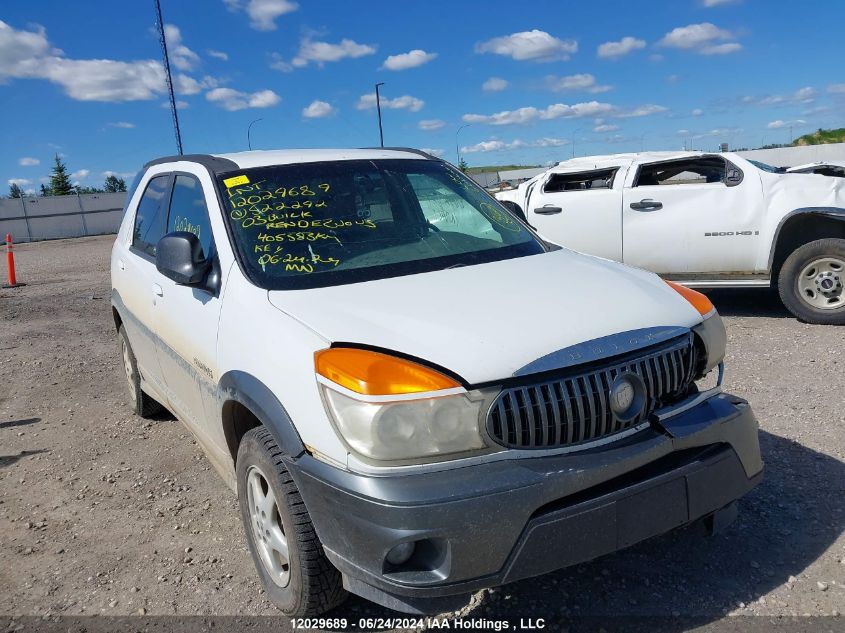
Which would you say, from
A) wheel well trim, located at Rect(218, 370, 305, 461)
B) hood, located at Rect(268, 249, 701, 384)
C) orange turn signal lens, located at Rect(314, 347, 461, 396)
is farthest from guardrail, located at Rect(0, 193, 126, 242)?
orange turn signal lens, located at Rect(314, 347, 461, 396)

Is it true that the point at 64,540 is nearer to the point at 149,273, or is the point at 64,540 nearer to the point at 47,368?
the point at 149,273

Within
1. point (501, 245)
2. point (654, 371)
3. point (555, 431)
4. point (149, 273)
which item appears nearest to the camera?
point (555, 431)

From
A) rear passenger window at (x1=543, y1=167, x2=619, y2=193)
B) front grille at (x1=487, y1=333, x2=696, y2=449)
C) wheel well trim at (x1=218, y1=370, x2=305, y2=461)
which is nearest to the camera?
front grille at (x1=487, y1=333, x2=696, y2=449)

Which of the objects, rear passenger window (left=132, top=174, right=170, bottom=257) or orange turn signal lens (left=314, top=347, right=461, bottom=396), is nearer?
orange turn signal lens (left=314, top=347, right=461, bottom=396)

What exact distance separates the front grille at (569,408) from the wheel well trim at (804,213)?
→ 5082 millimetres

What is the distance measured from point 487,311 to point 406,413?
21.9 inches

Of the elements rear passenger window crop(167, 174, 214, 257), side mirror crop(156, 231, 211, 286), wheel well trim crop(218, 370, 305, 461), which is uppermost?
rear passenger window crop(167, 174, 214, 257)

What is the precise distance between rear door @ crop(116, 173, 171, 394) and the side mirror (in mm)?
906

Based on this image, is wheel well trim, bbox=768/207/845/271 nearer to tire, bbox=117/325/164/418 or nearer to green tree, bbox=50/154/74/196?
tire, bbox=117/325/164/418

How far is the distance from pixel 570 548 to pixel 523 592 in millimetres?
716

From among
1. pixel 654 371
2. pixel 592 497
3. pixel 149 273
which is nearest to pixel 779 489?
pixel 654 371

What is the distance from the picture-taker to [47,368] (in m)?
7.23

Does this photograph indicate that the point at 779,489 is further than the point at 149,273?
No

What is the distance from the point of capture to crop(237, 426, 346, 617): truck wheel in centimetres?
252
